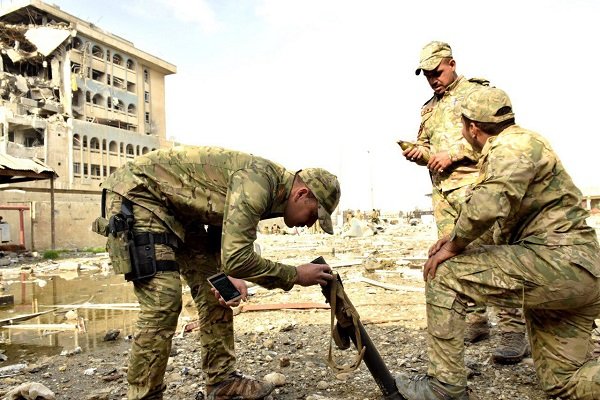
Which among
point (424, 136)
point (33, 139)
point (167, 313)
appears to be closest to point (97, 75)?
point (33, 139)

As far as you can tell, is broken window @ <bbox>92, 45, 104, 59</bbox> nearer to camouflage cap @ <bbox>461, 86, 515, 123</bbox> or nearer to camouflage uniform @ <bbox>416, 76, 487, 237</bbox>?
camouflage uniform @ <bbox>416, 76, 487, 237</bbox>

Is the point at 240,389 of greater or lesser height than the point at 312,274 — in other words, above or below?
below

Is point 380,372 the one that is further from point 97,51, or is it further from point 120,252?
point 97,51

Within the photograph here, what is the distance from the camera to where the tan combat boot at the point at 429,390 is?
2.47 meters

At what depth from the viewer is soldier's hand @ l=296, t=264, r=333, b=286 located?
267cm

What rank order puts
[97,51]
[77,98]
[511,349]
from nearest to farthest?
[511,349], [77,98], [97,51]

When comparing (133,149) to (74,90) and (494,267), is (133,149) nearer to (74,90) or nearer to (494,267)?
(74,90)

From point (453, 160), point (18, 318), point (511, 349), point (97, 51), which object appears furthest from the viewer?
point (97, 51)

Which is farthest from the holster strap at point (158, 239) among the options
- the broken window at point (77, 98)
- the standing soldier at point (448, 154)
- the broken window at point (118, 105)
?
the broken window at point (118, 105)

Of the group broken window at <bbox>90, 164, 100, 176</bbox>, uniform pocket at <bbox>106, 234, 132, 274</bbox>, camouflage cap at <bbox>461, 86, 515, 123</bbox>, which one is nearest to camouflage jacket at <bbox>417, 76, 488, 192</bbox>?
camouflage cap at <bbox>461, 86, 515, 123</bbox>

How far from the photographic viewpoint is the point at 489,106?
258 cm

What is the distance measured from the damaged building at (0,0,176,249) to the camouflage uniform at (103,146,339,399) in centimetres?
3344

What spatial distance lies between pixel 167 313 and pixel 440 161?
8.19 ft

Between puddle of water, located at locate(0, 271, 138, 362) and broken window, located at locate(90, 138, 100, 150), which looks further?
broken window, located at locate(90, 138, 100, 150)
